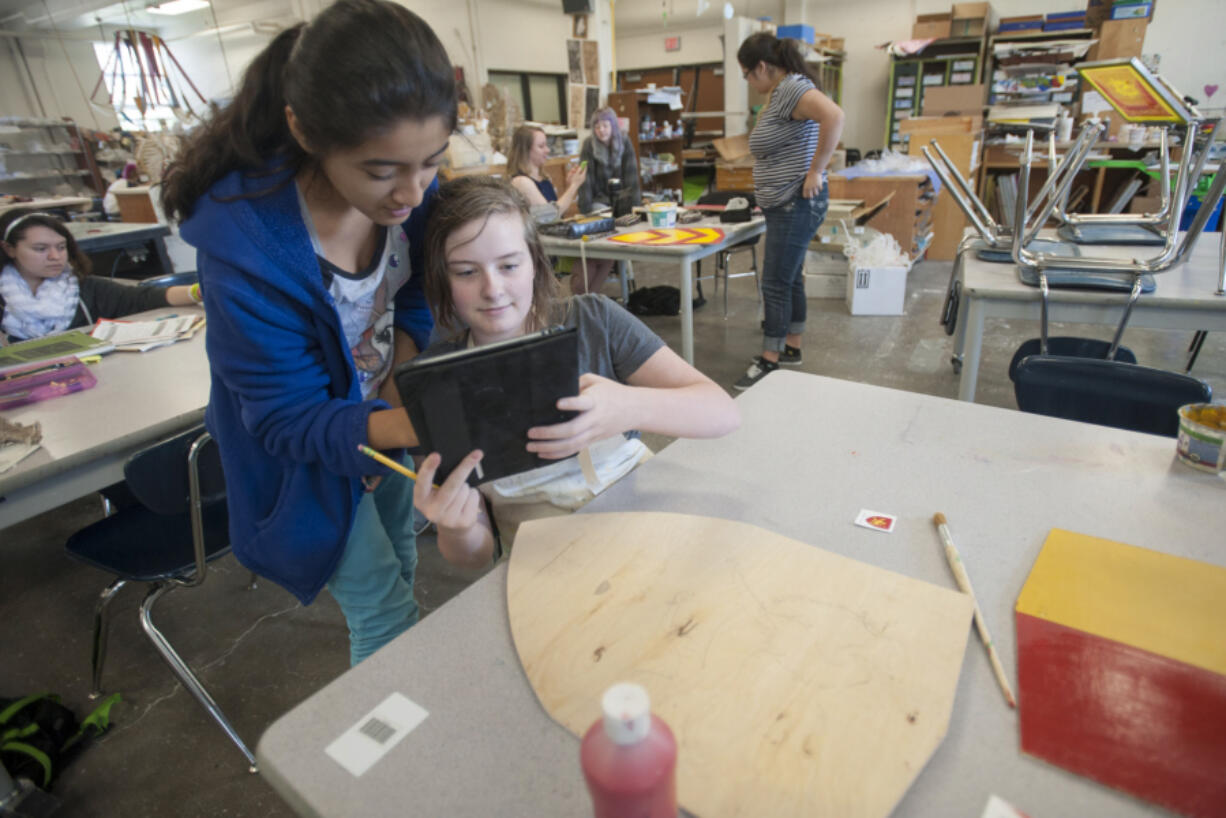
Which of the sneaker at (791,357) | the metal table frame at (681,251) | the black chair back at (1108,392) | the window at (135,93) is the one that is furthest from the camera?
the window at (135,93)

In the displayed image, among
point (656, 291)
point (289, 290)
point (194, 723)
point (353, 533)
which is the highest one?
point (289, 290)

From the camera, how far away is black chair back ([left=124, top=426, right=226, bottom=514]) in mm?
1174

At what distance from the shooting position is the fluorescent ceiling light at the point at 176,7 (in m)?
5.41

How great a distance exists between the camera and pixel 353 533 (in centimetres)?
102

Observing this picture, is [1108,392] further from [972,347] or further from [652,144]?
[652,144]

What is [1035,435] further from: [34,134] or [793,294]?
[34,134]

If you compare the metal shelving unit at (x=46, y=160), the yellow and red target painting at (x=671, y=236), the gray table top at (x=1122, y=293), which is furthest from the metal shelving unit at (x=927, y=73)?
the metal shelving unit at (x=46, y=160)

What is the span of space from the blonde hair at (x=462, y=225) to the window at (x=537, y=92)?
5.97m

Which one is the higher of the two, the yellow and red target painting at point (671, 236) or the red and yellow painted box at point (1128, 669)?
the yellow and red target painting at point (671, 236)

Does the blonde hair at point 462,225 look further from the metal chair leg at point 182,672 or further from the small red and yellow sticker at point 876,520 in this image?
the metal chair leg at point 182,672

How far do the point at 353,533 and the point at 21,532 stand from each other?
2.10 m

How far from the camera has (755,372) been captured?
3.07 metres

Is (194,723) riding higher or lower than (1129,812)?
lower

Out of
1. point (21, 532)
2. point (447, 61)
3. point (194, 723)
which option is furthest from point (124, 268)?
point (447, 61)
